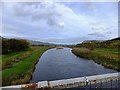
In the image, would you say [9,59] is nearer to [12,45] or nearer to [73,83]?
[12,45]

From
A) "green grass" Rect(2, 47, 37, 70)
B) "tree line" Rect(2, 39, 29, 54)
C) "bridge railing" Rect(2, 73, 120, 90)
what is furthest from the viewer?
"tree line" Rect(2, 39, 29, 54)

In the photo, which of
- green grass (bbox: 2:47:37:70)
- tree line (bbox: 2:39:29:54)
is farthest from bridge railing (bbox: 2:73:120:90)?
tree line (bbox: 2:39:29:54)

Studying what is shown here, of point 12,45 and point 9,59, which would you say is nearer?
point 9,59

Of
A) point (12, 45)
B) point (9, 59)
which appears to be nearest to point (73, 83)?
point (9, 59)

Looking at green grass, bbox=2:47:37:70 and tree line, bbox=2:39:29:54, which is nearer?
green grass, bbox=2:47:37:70

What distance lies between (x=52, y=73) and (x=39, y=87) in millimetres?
16143

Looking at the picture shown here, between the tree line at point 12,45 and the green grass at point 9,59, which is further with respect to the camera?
the tree line at point 12,45

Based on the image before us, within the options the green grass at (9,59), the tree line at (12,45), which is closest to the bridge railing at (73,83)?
the green grass at (9,59)

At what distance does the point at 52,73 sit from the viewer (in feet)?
111

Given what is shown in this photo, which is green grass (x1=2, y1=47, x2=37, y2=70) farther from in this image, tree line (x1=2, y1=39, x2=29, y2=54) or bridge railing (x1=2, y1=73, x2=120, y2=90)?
bridge railing (x1=2, y1=73, x2=120, y2=90)

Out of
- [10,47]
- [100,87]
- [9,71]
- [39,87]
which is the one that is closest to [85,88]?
[100,87]

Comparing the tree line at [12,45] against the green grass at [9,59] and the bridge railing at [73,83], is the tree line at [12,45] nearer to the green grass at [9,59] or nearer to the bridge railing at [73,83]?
the green grass at [9,59]

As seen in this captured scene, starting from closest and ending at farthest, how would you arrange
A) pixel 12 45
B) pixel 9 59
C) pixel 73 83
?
pixel 73 83
pixel 9 59
pixel 12 45

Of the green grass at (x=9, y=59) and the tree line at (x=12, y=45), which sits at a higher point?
the tree line at (x=12, y=45)
